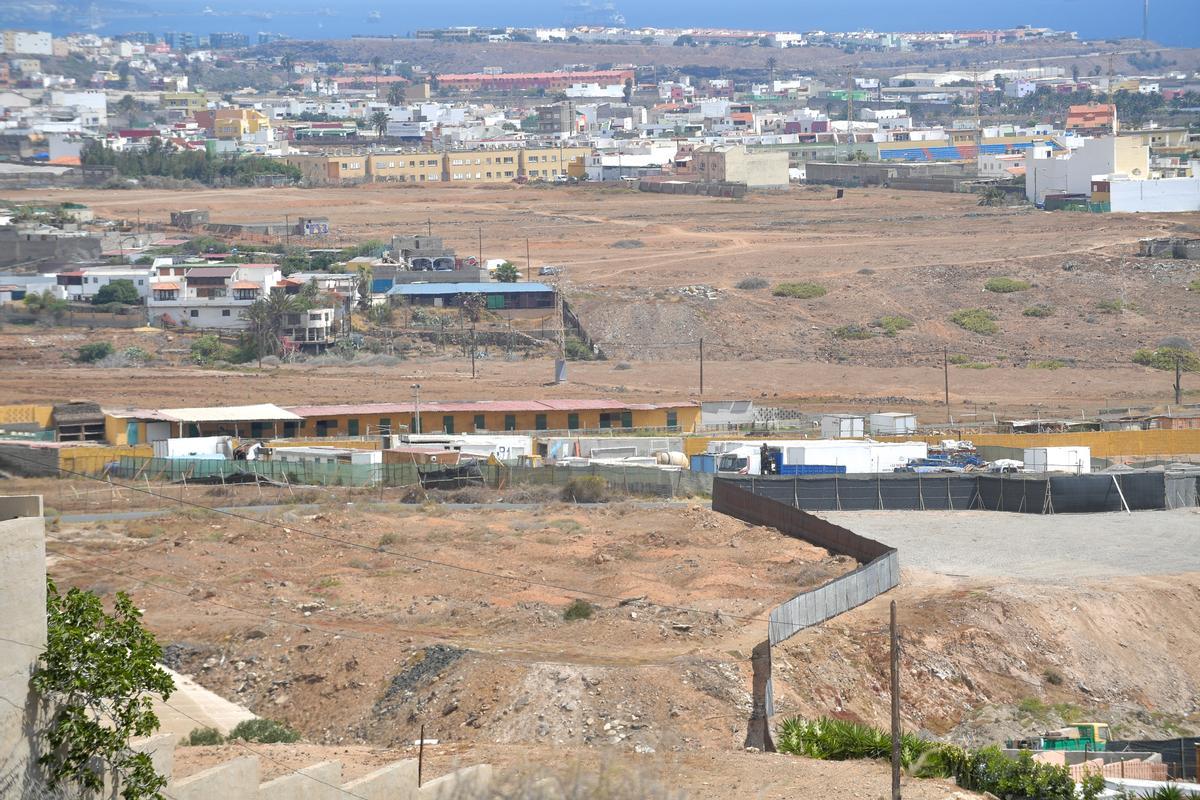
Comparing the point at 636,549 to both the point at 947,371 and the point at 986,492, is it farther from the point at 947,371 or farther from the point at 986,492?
the point at 947,371

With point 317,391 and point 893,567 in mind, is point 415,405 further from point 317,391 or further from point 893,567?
A: point 893,567

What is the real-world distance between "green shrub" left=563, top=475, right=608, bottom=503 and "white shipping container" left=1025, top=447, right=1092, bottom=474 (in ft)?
22.4

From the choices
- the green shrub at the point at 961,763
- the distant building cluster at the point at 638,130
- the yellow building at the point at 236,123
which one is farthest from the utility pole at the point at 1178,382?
the yellow building at the point at 236,123

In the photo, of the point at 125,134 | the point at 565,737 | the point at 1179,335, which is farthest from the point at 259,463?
the point at 125,134

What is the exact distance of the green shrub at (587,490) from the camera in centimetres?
2828

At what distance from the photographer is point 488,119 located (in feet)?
437

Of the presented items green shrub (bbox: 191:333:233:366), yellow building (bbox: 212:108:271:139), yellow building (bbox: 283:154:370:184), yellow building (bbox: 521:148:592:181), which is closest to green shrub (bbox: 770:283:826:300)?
green shrub (bbox: 191:333:233:366)

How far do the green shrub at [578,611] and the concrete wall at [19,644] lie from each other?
11121mm

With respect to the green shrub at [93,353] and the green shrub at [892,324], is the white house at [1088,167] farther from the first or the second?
the green shrub at [93,353]

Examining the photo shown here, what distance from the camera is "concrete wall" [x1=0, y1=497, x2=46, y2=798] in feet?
30.0

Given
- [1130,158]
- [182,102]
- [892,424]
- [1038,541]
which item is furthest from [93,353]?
[182,102]

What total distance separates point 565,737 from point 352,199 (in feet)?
234

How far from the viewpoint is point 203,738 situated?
14258 millimetres

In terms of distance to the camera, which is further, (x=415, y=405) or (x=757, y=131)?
(x=757, y=131)
